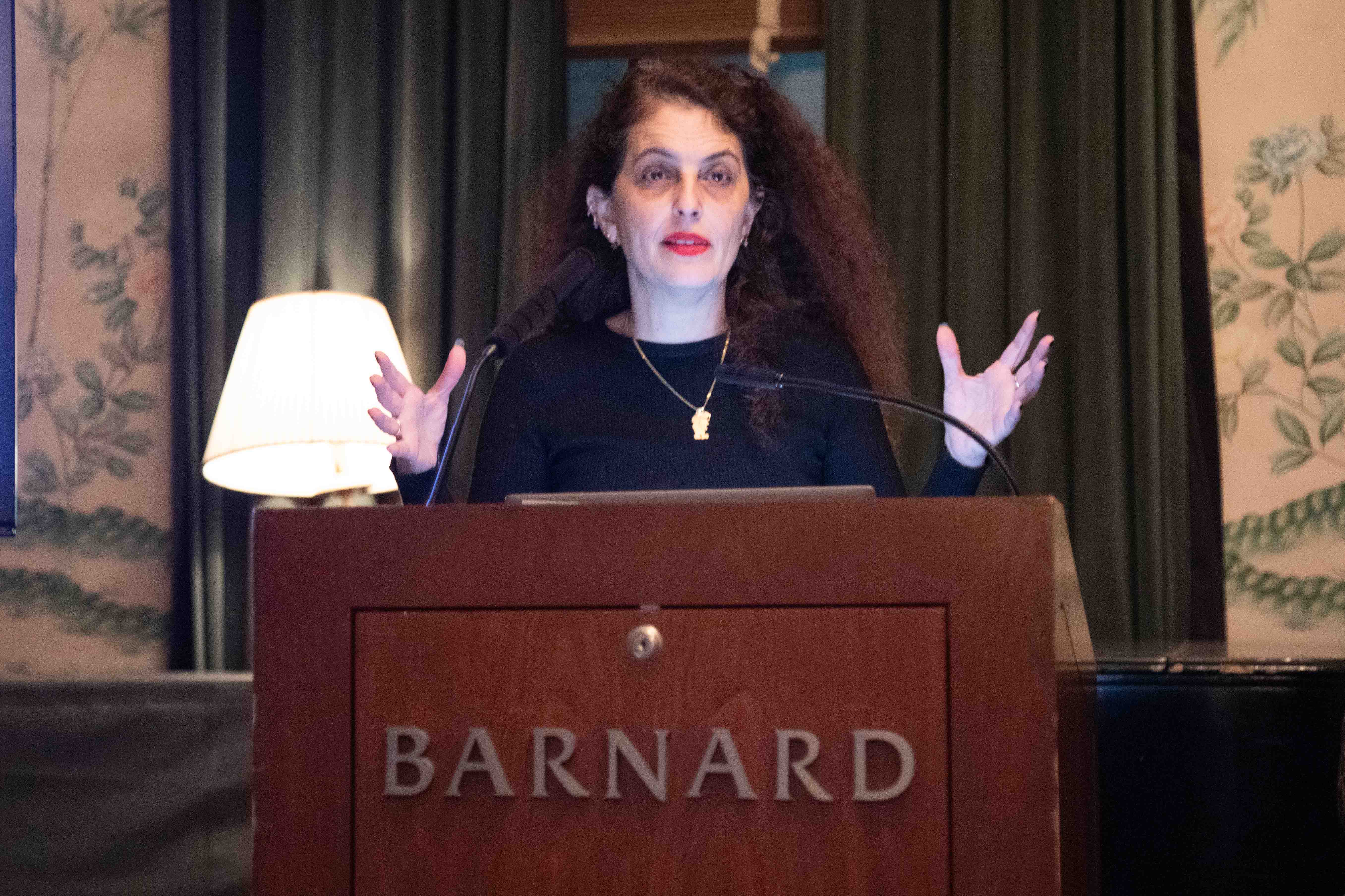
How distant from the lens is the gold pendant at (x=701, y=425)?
155 cm

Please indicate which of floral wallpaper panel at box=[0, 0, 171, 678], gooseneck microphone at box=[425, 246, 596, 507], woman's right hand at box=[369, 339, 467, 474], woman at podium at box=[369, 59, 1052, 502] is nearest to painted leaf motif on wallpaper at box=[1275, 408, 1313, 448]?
woman at podium at box=[369, 59, 1052, 502]

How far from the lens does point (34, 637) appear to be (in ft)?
8.48

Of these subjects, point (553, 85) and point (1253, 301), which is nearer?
point (1253, 301)

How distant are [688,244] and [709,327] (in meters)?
0.12

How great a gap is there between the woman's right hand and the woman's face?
1.44ft

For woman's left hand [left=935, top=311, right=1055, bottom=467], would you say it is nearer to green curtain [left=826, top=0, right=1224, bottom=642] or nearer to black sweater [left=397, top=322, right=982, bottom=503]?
black sweater [left=397, top=322, right=982, bottom=503]

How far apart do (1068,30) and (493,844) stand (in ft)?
7.01

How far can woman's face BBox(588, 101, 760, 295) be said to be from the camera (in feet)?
5.33

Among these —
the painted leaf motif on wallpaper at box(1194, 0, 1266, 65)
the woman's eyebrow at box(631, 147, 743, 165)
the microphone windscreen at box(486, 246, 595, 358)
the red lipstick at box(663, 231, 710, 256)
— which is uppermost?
the painted leaf motif on wallpaper at box(1194, 0, 1266, 65)

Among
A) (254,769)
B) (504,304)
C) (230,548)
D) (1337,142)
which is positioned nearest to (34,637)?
(230,548)

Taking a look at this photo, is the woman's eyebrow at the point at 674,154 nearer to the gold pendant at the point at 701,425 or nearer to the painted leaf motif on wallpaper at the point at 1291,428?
the gold pendant at the point at 701,425

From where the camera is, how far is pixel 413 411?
125 cm

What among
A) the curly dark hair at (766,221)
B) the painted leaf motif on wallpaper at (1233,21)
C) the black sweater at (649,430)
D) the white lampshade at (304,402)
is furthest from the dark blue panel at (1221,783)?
the painted leaf motif on wallpaper at (1233,21)

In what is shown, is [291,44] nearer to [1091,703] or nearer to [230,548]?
[230,548]
